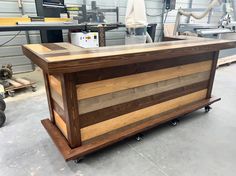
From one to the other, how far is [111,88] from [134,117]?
1.34ft

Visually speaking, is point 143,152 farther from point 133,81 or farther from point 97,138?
point 133,81

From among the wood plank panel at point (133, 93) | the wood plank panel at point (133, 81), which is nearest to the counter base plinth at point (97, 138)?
the wood plank panel at point (133, 93)

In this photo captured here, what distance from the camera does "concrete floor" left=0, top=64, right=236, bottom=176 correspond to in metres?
1.43

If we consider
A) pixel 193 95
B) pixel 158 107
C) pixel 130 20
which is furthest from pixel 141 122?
pixel 130 20

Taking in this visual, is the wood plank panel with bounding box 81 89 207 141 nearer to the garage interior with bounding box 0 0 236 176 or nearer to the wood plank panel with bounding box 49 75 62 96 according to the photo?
the garage interior with bounding box 0 0 236 176

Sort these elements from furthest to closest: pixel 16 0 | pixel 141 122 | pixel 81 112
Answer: pixel 16 0, pixel 141 122, pixel 81 112

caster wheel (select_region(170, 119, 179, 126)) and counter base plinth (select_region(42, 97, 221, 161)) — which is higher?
counter base plinth (select_region(42, 97, 221, 161))

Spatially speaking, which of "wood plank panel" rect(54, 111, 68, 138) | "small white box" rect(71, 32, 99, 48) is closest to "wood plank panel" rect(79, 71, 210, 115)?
"wood plank panel" rect(54, 111, 68, 138)

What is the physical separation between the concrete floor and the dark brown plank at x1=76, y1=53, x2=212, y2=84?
2.14 feet

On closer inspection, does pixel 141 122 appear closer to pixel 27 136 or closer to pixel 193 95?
pixel 193 95

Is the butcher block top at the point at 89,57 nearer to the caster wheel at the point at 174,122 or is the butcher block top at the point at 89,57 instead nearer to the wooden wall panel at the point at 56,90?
the wooden wall panel at the point at 56,90

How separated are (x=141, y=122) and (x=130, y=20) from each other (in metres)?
1.76

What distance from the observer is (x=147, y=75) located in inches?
64.8

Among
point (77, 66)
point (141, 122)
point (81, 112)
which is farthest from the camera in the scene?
point (141, 122)
